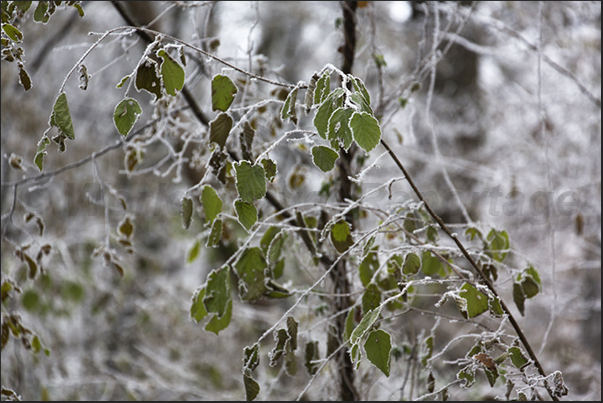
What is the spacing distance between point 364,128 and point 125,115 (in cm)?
41

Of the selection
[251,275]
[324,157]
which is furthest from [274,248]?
[324,157]

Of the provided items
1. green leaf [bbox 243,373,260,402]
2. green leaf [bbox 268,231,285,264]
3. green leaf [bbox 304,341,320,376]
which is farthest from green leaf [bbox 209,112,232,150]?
green leaf [bbox 304,341,320,376]

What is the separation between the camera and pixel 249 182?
77cm

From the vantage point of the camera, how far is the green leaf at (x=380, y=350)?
31.7 inches

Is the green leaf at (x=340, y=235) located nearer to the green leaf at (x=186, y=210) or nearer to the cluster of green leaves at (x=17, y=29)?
the green leaf at (x=186, y=210)

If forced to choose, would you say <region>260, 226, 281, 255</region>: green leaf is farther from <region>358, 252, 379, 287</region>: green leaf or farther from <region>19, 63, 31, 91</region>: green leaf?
<region>19, 63, 31, 91</region>: green leaf

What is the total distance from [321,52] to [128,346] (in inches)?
162

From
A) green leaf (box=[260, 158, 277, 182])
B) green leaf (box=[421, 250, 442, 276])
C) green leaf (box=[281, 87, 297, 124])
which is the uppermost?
green leaf (box=[281, 87, 297, 124])

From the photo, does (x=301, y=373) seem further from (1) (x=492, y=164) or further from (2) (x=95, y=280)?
(1) (x=492, y=164)

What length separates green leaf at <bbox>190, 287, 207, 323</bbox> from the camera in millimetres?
1042

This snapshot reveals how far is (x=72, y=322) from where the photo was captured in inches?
137

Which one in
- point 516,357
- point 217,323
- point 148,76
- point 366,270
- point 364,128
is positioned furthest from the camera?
point 366,270

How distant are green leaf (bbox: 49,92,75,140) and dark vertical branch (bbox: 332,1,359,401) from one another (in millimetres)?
723

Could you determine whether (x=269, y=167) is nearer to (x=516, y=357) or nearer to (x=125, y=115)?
(x=125, y=115)
